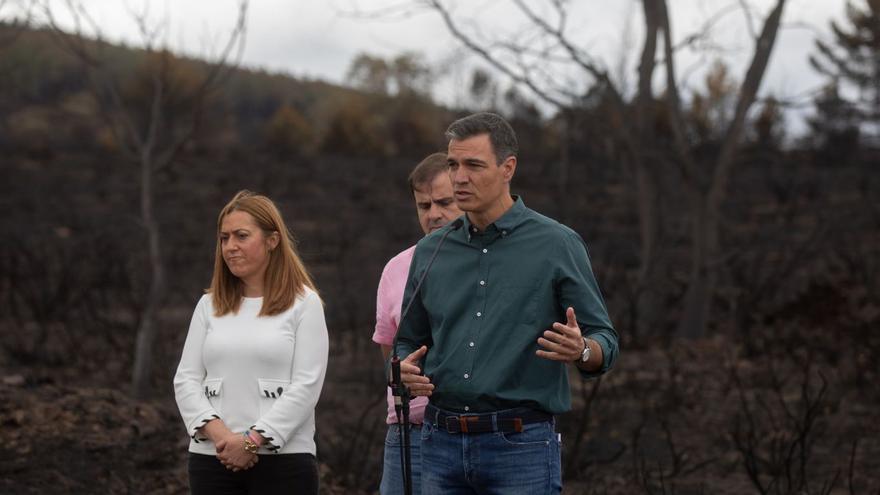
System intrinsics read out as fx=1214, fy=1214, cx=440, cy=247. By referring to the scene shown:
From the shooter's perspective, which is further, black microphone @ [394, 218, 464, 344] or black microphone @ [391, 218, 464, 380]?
black microphone @ [394, 218, 464, 344]

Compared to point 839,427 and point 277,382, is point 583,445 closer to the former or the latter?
point 839,427

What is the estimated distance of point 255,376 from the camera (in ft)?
12.0

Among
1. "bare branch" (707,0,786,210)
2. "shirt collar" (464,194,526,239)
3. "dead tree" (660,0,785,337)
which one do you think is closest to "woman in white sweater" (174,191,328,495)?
"shirt collar" (464,194,526,239)

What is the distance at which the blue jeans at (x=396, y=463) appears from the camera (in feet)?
12.5

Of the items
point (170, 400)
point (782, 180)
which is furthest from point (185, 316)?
point (782, 180)

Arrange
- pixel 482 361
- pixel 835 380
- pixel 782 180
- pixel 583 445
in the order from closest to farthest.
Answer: pixel 482 361 < pixel 583 445 < pixel 835 380 < pixel 782 180

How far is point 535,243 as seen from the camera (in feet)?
10.8

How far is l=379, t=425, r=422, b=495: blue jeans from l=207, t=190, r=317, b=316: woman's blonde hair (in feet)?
1.82

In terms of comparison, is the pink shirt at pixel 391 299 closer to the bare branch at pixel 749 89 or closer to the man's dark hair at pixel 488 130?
the man's dark hair at pixel 488 130

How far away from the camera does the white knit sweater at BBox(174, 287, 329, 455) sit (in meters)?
3.65

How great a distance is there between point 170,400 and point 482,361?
7.25 metres

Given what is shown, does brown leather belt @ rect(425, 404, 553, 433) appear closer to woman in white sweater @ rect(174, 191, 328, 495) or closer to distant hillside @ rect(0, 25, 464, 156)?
woman in white sweater @ rect(174, 191, 328, 495)

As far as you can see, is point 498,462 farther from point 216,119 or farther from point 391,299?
point 216,119

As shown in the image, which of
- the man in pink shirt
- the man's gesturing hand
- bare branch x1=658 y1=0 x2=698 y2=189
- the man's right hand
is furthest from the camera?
bare branch x1=658 y1=0 x2=698 y2=189
